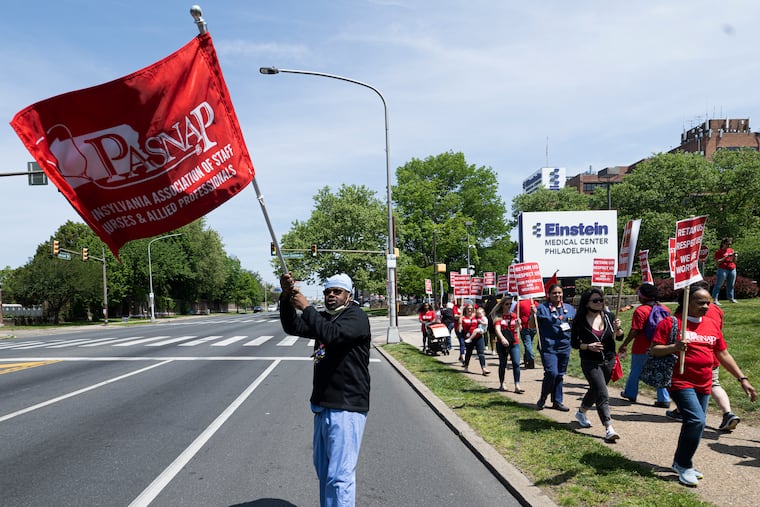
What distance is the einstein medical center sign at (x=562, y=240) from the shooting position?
90.0 feet

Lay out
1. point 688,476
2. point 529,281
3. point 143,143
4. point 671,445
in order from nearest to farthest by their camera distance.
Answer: point 143,143 < point 688,476 < point 671,445 < point 529,281

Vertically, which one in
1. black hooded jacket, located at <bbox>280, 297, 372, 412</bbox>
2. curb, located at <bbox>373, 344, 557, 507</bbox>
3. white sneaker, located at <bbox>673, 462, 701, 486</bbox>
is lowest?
curb, located at <bbox>373, 344, 557, 507</bbox>

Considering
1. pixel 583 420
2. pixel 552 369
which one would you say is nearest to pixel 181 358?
pixel 552 369

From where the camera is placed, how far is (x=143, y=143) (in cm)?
432

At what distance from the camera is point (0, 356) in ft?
65.1

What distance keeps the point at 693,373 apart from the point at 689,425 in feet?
1.50

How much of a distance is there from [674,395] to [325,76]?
19.0m

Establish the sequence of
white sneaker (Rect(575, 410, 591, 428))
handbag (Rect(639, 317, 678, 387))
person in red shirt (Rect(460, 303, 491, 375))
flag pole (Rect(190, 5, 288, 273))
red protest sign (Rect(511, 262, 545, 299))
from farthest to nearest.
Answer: person in red shirt (Rect(460, 303, 491, 375))
red protest sign (Rect(511, 262, 545, 299))
white sneaker (Rect(575, 410, 591, 428))
handbag (Rect(639, 317, 678, 387))
flag pole (Rect(190, 5, 288, 273))

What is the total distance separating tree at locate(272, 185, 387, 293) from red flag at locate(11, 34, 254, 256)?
169 feet

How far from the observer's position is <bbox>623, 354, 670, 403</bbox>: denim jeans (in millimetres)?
8492

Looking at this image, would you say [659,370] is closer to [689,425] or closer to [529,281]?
[689,425]

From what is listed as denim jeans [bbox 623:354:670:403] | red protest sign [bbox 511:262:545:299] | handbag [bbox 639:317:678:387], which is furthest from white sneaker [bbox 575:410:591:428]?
red protest sign [bbox 511:262:545:299]

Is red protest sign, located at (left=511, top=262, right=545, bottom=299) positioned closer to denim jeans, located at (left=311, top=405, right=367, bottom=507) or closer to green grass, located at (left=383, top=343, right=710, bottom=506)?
green grass, located at (left=383, top=343, right=710, bottom=506)

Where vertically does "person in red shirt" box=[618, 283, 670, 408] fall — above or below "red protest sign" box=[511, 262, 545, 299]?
below
